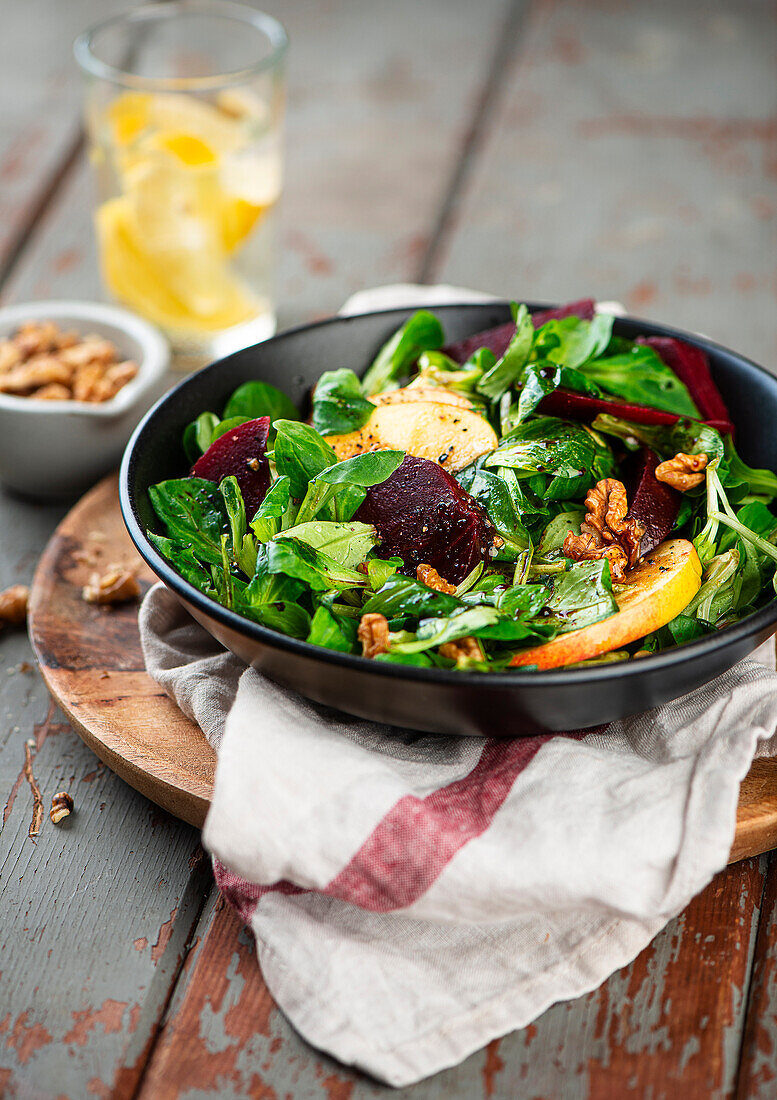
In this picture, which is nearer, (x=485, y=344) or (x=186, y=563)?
(x=186, y=563)

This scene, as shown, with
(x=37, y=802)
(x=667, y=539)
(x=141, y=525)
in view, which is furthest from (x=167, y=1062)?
(x=667, y=539)

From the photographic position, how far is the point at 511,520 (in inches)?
54.4

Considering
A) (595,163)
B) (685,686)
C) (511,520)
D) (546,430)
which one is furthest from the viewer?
(595,163)

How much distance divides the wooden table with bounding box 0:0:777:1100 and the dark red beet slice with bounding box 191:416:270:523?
405 millimetres

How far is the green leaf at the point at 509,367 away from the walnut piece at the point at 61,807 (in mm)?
785

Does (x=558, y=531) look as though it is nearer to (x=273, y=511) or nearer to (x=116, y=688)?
(x=273, y=511)

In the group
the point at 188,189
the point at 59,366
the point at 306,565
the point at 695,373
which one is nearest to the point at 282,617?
the point at 306,565

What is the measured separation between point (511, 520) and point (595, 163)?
2067 millimetres

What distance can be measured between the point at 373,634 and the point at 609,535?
34cm

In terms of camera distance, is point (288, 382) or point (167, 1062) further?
point (288, 382)

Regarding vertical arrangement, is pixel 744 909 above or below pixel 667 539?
below

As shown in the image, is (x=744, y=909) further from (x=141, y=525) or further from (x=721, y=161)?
(x=721, y=161)

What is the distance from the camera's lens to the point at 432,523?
135 cm

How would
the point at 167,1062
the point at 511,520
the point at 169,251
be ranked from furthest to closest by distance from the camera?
1. the point at 169,251
2. the point at 511,520
3. the point at 167,1062
